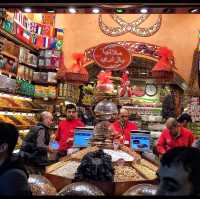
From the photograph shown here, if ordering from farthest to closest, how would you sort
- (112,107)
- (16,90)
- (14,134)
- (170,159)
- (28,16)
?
1. (28,16)
2. (16,90)
3. (112,107)
4. (14,134)
5. (170,159)

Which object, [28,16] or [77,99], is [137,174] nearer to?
[28,16]

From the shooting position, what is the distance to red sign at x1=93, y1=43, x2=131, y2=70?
651 centimetres

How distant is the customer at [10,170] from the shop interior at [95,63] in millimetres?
3707

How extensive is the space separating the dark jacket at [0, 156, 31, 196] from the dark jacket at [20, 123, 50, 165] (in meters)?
2.73

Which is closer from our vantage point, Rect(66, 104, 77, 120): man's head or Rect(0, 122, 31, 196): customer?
Rect(0, 122, 31, 196): customer

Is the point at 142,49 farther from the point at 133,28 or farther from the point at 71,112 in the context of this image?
the point at 71,112

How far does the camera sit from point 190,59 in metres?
11.0

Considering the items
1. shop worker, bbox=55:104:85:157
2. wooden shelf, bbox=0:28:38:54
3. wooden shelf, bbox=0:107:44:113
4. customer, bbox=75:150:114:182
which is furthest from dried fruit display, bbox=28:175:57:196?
wooden shelf, bbox=0:28:38:54

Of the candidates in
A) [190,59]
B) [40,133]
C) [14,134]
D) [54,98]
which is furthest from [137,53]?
[14,134]

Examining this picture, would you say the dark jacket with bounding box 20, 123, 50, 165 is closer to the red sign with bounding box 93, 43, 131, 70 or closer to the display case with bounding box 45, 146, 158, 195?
the display case with bounding box 45, 146, 158, 195

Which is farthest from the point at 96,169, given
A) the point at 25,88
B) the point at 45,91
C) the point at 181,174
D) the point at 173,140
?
the point at 45,91

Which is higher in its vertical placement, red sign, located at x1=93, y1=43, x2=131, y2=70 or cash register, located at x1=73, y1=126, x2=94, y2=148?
red sign, located at x1=93, y1=43, x2=131, y2=70

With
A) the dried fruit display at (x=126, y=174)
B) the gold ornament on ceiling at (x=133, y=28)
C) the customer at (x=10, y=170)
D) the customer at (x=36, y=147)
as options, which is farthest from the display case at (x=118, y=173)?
the gold ornament on ceiling at (x=133, y=28)

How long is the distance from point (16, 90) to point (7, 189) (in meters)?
6.60
